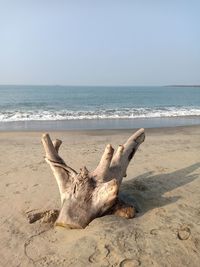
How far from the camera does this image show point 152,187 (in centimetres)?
586

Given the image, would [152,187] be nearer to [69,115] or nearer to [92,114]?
[69,115]

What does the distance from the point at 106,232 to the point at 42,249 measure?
0.76 metres

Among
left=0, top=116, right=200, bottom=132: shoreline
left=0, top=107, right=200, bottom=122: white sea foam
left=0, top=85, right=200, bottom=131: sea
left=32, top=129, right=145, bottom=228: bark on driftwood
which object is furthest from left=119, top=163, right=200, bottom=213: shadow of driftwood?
left=0, top=107, right=200, bottom=122: white sea foam

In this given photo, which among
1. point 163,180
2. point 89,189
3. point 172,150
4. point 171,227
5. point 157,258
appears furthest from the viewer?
point 172,150

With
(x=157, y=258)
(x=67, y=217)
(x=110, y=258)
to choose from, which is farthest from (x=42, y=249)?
(x=157, y=258)

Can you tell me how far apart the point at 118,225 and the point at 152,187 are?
173 centimetres

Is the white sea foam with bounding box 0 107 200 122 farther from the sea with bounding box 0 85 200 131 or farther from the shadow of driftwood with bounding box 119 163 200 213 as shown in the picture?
the shadow of driftwood with bounding box 119 163 200 213

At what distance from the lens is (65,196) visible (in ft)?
15.5

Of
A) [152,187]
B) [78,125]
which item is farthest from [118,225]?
[78,125]

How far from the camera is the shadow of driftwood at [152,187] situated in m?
5.16

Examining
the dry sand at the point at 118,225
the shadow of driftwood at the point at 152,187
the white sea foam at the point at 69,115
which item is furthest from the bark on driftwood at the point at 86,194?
the white sea foam at the point at 69,115

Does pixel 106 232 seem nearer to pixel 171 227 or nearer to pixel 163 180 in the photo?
pixel 171 227

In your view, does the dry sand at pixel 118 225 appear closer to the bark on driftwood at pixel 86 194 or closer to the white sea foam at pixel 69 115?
the bark on driftwood at pixel 86 194

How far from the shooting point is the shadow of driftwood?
516cm
